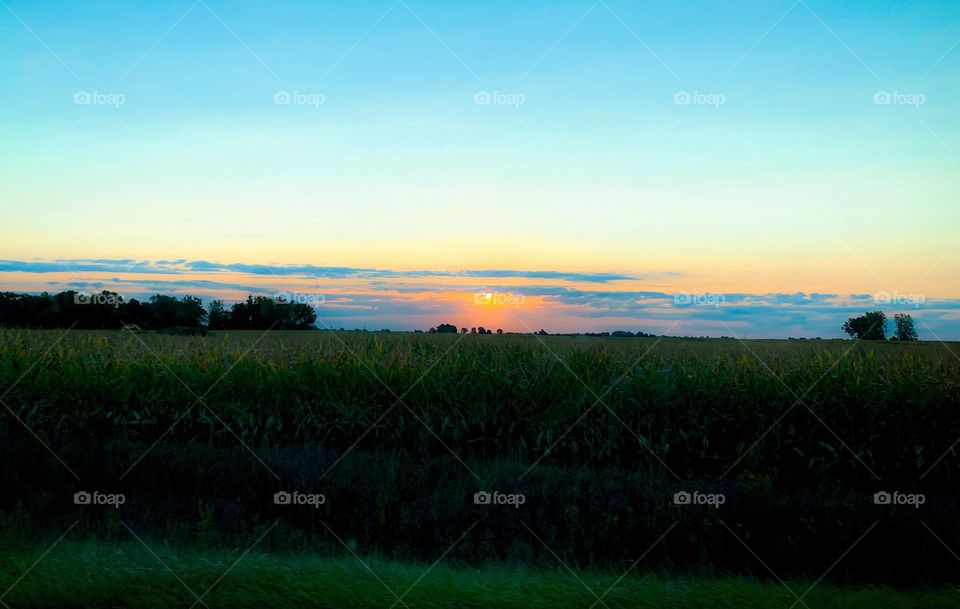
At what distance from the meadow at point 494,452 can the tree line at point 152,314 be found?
225 centimetres

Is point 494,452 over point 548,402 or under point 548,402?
under

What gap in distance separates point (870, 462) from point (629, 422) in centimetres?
421

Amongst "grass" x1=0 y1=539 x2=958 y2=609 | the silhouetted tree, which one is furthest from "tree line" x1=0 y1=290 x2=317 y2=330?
"grass" x1=0 y1=539 x2=958 y2=609

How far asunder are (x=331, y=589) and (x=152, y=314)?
1732cm

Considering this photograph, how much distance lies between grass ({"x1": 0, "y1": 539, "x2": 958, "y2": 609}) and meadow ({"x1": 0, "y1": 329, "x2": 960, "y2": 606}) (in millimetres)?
219

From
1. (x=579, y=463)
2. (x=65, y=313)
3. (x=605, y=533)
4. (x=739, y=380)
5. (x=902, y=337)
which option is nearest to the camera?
(x=605, y=533)

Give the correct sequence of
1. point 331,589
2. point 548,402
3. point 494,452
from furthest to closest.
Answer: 1. point 548,402
2. point 494,452
3. point 331,589

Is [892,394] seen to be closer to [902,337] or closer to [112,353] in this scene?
[902,337]

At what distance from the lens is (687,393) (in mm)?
13875

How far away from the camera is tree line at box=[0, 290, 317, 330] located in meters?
20.4

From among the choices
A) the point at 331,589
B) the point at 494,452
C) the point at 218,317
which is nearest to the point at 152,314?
the point at 218,317

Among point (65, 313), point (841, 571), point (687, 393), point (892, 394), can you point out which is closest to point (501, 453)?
point (687, 393)

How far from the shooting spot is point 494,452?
13.7m

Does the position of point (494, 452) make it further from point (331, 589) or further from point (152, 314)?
point (152, 314)
